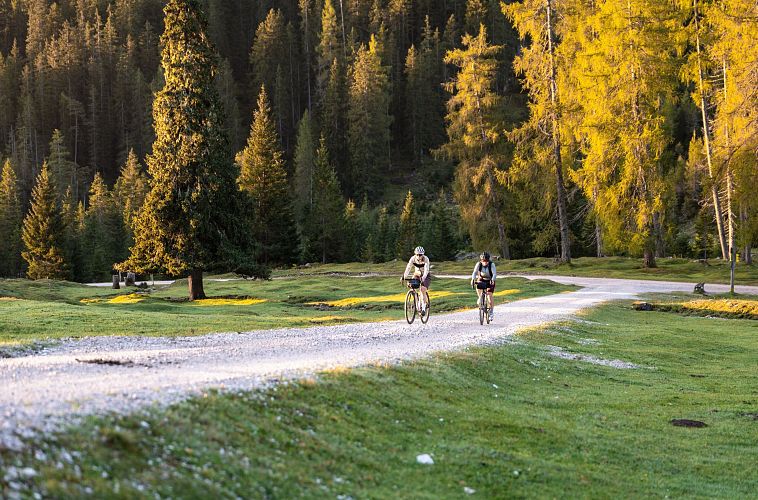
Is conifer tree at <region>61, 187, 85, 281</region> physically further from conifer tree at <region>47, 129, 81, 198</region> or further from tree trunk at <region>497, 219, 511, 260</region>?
tree trunk at <region>497, 219, 511, 260</region>

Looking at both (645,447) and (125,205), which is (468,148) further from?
(125,205)

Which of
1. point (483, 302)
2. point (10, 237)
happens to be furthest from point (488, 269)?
point (10, 237)

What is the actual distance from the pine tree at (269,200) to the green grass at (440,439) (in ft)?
159

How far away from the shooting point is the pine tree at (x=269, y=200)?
60.6m

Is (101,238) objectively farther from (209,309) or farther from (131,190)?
(209,309)

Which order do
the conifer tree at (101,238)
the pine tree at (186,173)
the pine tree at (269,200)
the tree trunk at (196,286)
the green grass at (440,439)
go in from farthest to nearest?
1. the conifer tree at (101,238)
2. the pine tree at (269,200)
3. the tree trunk at (196,286)
4. the pine tree at (186,173)
5. the green grass at (440,439)

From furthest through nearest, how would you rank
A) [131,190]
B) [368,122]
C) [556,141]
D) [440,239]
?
[368,122] → [131,190] → [440,239] → [556,141]

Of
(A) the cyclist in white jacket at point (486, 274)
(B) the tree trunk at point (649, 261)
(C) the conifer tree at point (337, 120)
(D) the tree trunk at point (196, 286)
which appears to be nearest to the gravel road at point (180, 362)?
(A) the cyclist in white jacket at point (486, 274)

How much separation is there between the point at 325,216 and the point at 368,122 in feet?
107

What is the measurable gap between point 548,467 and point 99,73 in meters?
134

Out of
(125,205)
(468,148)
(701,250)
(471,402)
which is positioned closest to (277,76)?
(125,205)

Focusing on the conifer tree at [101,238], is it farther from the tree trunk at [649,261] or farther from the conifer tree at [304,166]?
the tree trunk at [649,261]

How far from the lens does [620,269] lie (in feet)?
136

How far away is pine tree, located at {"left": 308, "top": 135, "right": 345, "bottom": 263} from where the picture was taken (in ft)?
217
